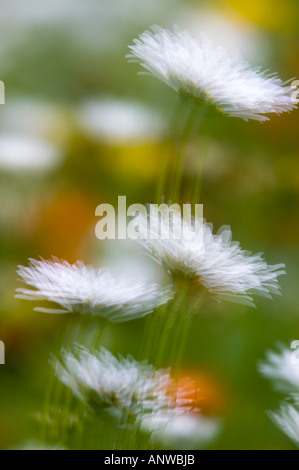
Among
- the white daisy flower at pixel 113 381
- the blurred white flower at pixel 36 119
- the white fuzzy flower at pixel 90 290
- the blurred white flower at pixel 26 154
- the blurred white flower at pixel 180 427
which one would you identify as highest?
the blurred white flower at pixel 36 119

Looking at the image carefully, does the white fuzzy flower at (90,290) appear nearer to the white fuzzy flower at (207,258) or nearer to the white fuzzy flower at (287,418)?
the white fuzzy flower at (207,258)

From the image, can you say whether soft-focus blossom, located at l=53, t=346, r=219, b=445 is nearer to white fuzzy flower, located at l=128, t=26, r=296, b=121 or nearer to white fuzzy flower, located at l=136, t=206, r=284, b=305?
white fuzzy flower, located at l=136, t=206, r=284, b=305

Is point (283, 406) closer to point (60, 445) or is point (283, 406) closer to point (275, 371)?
point (275, 371)

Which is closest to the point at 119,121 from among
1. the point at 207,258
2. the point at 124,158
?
the point at 124,158

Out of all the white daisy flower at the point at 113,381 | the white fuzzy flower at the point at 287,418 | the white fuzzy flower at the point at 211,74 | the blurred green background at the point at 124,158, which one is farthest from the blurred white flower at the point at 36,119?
the white fuzzy flower at the point at 287,418

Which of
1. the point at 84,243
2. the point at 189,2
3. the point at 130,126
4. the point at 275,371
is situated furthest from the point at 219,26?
the point at 275,371

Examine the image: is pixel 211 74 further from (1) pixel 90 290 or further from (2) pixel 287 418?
(2) pixel 287 418
